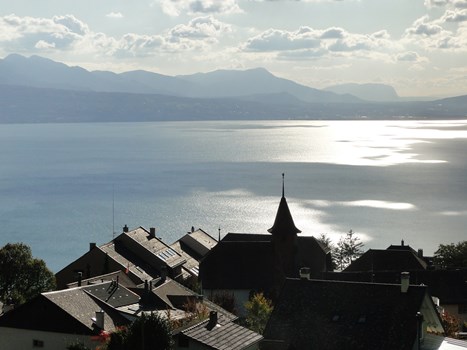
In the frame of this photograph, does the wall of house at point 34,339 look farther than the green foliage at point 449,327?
No

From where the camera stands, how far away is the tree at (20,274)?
58.0m

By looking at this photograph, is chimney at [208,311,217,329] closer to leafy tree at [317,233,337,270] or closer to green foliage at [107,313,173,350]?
green foliage at [107,313,173,350]

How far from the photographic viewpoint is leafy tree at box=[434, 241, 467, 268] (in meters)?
74.7

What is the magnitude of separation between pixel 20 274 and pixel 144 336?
34.2 metres

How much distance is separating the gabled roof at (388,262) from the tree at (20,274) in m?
24.7

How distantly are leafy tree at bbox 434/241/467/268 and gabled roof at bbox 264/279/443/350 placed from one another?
39.0m

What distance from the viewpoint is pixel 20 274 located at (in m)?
58.5

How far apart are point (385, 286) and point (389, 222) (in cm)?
10794

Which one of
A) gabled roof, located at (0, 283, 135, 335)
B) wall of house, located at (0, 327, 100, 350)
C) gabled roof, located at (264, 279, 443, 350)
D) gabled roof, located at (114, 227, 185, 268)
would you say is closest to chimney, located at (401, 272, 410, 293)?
gabled roof, located at (264, 279, 443, 350)

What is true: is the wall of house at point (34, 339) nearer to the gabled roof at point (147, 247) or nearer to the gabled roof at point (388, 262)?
the gabled roof at point (147, 247)

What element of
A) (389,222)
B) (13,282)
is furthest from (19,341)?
(389,222)

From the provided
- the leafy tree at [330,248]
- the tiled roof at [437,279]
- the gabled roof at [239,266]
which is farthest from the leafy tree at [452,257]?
the gabled roof at [239,266]

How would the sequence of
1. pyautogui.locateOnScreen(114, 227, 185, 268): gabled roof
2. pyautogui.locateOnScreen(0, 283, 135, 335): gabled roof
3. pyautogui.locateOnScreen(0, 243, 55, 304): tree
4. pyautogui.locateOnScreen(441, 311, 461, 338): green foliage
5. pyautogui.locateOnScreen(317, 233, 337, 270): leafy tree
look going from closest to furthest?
pyautogui.locateOnScreen(0, 283, 135, 335): gabled roof < pyautogui.locateOnScreen(441, 311, 461, 338): green foliage < pyautogui.locateOnScreen(0, 243, 55, 304): tree < pyautogui.locateOnScreen(114, 227, 185, 268): gabled roof < pyautogui.locateOnScreen(317, 233, 337, 270): leafy tree

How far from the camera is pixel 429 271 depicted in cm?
6025
